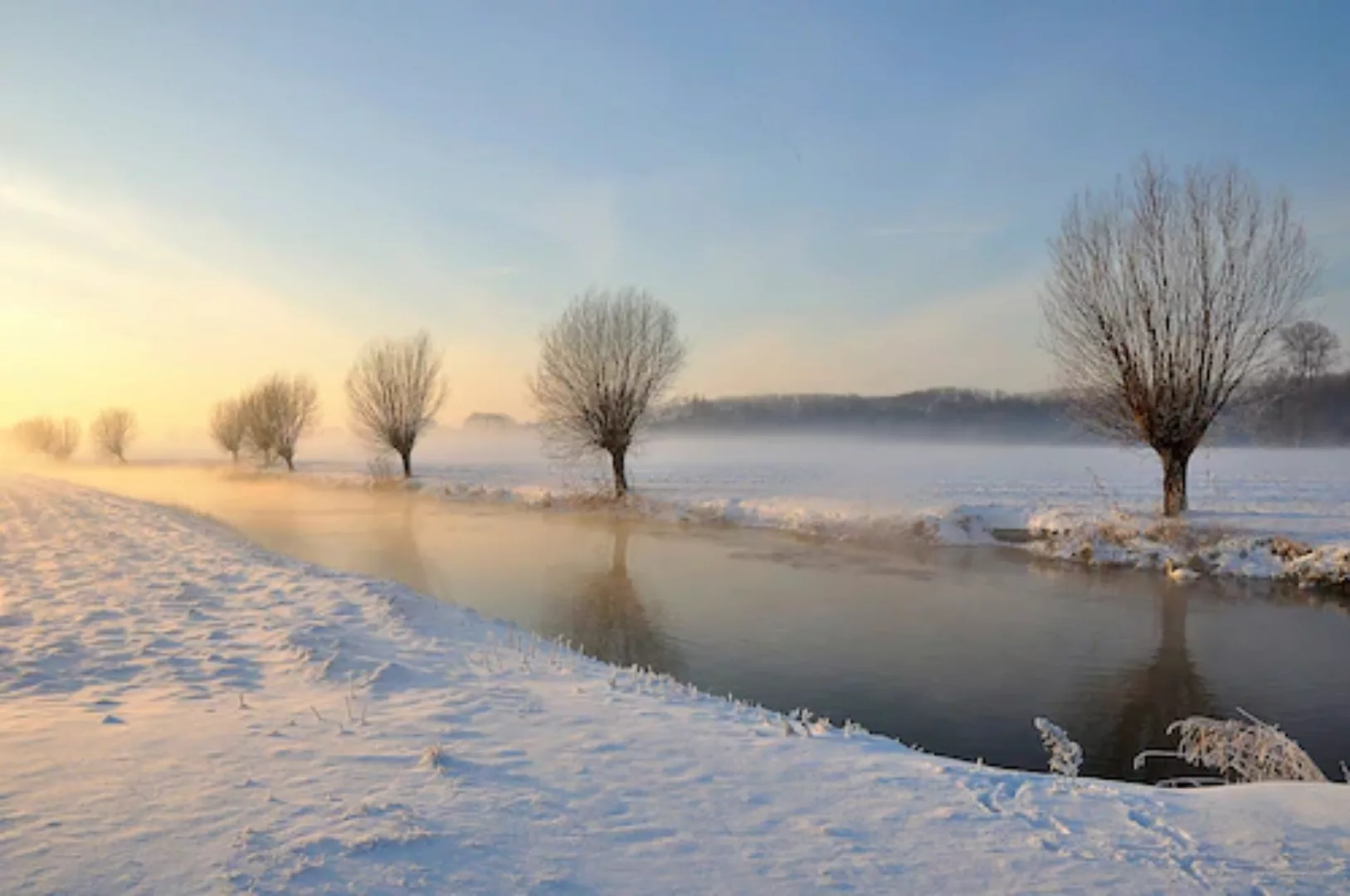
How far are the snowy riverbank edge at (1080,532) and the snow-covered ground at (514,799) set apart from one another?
43.1 feet

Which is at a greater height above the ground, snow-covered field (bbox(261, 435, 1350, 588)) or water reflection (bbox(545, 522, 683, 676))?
snow-covered field (bbox(261, 435, 1350, 588))

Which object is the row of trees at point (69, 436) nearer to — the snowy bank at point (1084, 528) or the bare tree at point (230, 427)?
the bare tree at point (230, 427)

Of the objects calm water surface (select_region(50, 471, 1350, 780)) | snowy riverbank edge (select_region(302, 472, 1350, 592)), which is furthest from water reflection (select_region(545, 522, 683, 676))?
snowy riverbank edge (select_region(302, 472, 1350, 592))

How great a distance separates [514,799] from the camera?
4398 millimetres

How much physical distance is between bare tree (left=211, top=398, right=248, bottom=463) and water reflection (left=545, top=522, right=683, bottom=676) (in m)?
61.9

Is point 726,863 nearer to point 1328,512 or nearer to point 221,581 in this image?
point 221,581

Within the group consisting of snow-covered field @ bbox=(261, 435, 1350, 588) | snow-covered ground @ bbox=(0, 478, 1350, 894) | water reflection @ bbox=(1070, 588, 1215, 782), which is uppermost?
snow-covered field @ bbox=(261, 435, 1350, 588)

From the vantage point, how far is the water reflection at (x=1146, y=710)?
7.15 meters

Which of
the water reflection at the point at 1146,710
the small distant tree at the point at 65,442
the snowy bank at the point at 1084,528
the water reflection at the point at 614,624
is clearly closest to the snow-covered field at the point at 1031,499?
the snowy bank at the point at 1084,528

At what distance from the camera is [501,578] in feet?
53.6

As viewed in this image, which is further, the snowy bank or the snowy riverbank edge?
the snowy bank

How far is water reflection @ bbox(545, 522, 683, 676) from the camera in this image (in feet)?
34.7

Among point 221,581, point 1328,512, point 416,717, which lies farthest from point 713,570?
point 1328,512

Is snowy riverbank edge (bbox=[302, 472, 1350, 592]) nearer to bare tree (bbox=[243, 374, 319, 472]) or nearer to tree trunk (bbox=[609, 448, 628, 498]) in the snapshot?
tree trunk (bbox=[609, 448, 628, 498])
